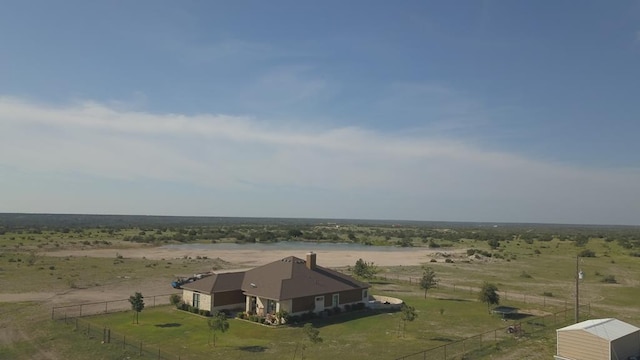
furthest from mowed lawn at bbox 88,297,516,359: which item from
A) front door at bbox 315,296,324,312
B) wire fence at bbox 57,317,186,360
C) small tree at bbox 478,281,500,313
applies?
front door at bbox 315,296,324,312

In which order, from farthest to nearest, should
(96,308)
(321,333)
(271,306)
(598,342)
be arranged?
(96,308)
(271,306)
(321,333)
(598,342)

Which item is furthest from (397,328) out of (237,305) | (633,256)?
(633,256)

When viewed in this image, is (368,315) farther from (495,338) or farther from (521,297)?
(521,297)

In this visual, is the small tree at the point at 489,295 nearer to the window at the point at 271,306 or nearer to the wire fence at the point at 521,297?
the wire fence at the point at 521,297

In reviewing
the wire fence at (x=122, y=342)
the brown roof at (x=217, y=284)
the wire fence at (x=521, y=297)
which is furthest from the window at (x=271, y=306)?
the wire fence at (x=521, y=297)

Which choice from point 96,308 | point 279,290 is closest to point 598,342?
point 279,290

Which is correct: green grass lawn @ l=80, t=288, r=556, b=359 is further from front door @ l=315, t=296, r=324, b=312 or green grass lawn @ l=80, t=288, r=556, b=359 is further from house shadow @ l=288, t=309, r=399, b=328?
front door @ l=315, t=296, r=324, b=312
